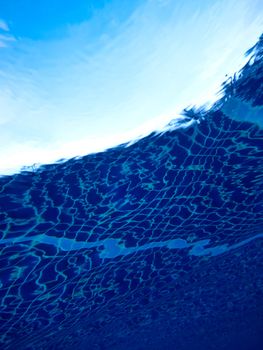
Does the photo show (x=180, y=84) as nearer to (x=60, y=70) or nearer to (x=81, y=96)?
(x=81, y=96)

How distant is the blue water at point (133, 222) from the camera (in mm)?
6203

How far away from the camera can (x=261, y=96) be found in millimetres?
6207

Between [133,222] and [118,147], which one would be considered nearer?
[118,147]

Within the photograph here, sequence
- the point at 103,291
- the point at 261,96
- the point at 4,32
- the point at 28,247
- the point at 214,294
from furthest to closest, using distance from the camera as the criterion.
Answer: the point at 214,294
the point at 103,291
the point at 28,247
the point at 261,96
the point at 4,32

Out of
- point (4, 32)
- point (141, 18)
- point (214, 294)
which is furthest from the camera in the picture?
point (214, 294)

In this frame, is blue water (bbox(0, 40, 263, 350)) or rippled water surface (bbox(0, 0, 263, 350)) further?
blue water (bbox(0, 40, 263, 350))

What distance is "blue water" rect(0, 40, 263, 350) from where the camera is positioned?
620 cm

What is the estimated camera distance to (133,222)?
28.0 ft

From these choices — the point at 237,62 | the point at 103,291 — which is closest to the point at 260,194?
the point at 237,62

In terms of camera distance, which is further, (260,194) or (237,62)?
(260,194)

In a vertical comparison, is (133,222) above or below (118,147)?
below

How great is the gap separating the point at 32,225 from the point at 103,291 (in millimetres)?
5836

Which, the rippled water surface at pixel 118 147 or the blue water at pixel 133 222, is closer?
the rippled water surface at pixel 118 147

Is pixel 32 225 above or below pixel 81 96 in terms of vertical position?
below
